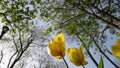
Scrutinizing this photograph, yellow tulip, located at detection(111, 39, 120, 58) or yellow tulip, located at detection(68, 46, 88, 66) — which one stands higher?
yellow tulip, located at detection(111, 39, 120, 58)

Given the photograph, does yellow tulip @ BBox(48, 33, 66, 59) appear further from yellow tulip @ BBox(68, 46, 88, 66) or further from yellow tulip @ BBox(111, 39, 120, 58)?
yellow tulip @ BBox(111, 39, 120, 58)

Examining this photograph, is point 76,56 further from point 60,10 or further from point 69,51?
point 60,10

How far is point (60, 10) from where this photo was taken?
15.6m

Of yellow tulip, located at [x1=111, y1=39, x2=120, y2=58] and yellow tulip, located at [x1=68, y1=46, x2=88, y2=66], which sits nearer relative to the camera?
yellow tulip, located at [x1=111, y1=39, x2=120, y2=58]

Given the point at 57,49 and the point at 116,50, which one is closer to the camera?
the point at 116,50

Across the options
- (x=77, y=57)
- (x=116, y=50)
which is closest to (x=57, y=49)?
(x=77, y=57)

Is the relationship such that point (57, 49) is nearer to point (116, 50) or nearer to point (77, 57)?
point (77, 57)

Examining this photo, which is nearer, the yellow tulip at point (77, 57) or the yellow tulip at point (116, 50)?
the yellow tulip at point (116, 50)

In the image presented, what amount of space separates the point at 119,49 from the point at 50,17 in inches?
596

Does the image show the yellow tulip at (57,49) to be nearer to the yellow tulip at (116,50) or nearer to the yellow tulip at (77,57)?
the yellow tulip at (77,57)

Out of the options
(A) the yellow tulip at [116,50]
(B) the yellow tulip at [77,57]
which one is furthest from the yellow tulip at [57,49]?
(A) the yellow tulip at [116,50]

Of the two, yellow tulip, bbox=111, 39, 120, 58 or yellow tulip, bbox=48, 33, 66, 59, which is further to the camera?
yellow tulip, bbox=48, 33, 66, 59

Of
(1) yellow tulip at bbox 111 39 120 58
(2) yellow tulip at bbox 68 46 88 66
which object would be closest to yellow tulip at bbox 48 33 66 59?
(2) yellow tulip at bbox 68 46 88 66

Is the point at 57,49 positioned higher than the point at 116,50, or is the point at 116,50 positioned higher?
the point at 116,50
